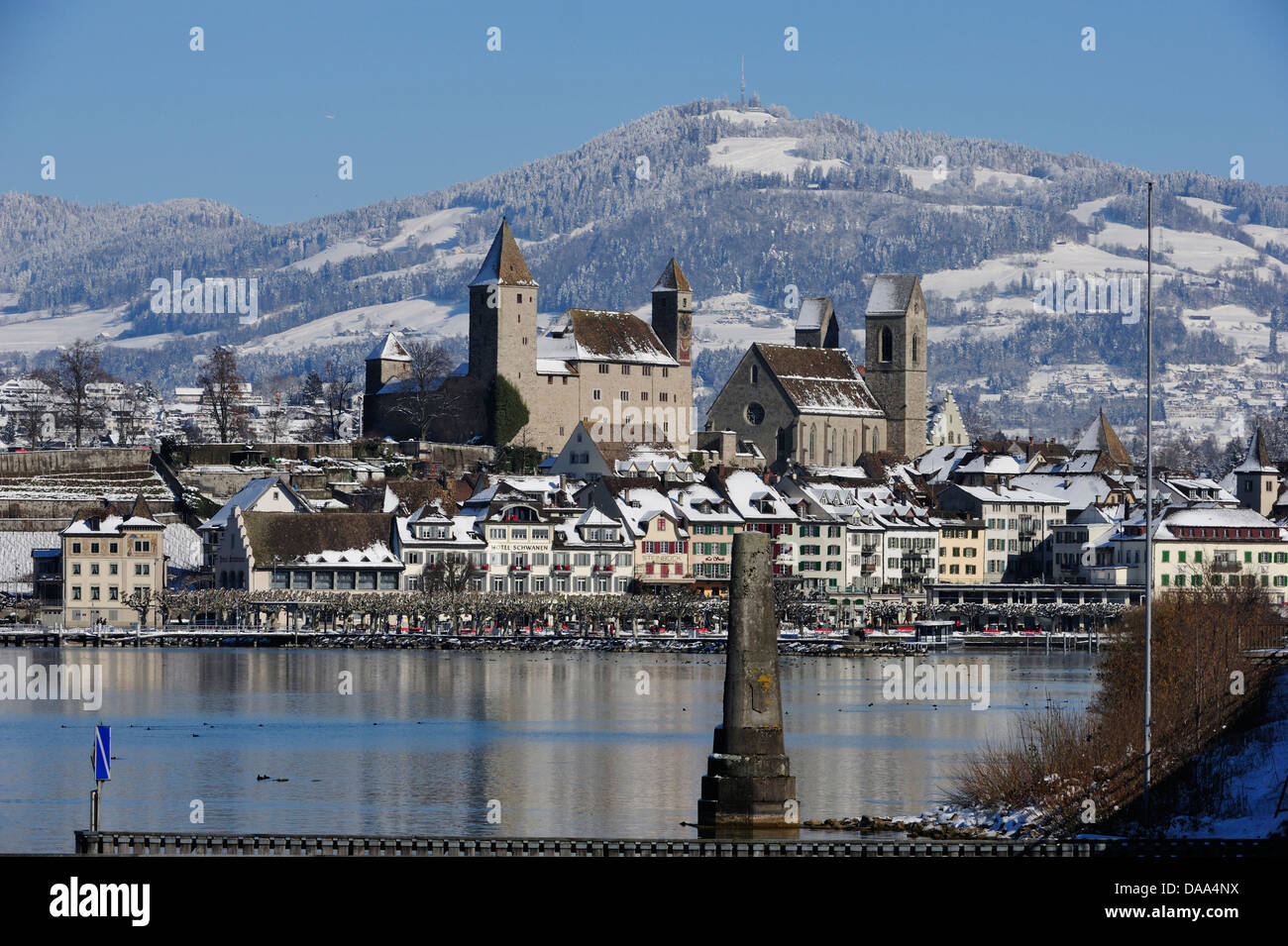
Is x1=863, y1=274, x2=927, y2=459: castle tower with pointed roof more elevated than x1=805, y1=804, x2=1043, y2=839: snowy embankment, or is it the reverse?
x1=863, y1=274, x2=927, y2=459: castle tower with pointed roof

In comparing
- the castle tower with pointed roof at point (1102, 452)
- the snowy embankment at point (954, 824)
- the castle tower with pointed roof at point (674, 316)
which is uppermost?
the castle tower with pointed roof at point (674, 316)

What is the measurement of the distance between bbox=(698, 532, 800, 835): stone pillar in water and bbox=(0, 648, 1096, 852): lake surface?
273 centimetres

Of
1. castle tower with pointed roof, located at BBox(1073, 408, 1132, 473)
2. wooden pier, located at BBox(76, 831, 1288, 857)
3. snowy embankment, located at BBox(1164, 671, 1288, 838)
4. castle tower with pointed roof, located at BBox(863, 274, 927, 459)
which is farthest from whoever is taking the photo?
castle tower with pointed roof, located at BBox(863, 274, 927, 459)

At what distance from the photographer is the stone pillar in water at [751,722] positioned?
39.6m

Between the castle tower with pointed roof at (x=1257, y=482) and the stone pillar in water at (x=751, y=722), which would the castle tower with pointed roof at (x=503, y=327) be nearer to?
the castle tower with pointed roof at (x=1257, y=482)

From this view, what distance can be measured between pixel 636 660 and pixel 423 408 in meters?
44.6

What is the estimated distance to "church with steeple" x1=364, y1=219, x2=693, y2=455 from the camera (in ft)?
479

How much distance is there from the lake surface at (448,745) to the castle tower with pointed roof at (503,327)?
45519 millimetres
